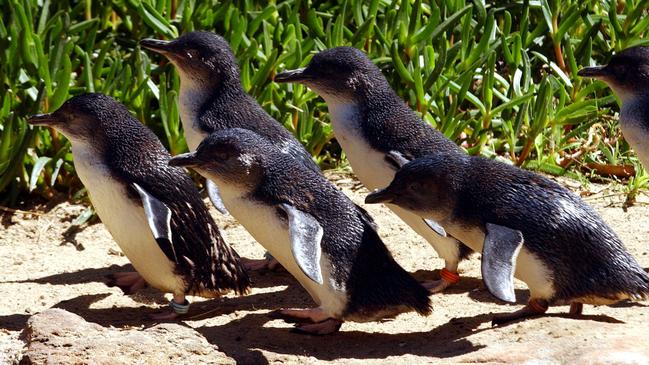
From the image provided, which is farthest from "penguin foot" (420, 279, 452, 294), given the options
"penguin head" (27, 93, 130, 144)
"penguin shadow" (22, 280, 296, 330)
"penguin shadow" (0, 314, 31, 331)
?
"penguin shadow" (0, 314, 31, 331)

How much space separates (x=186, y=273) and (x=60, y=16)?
2.61 meters

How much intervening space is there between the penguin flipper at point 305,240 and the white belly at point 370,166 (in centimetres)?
79

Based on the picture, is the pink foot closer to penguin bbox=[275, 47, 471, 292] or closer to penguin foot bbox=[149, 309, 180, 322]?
penguin bbox=[275, 47, 471, 292]

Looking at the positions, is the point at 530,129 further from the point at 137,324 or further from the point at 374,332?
the point at 137,324

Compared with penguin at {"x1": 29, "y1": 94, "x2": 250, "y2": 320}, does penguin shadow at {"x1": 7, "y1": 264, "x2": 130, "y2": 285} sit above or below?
below

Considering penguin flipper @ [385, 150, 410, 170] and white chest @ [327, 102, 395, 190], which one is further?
white chest @ [327, 102, 395, 190]

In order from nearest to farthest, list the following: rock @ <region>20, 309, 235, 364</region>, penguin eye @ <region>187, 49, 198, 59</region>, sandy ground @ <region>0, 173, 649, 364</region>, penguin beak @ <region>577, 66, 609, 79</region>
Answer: rock @ <region>20, 309, 235, 364</region> → sandy ground @ <region>0, 173, 649, 364</region> → penguin eye @ <region>187, 49, 198, 59</region> → penguin beak @ <region>577, 66, 609, 79</region>

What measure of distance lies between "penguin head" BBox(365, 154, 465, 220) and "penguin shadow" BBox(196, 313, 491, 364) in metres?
0.45

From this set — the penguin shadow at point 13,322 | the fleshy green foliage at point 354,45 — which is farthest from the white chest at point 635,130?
the penguin shadow at point 13,322

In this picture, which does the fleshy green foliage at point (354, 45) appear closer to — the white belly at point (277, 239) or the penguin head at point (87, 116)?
the penguin head at point (87, 116)

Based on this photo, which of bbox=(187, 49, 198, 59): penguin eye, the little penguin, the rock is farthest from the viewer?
bbox=(187, 49, 198, 59): penguin eye

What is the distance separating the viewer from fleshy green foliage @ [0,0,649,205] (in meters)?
6.42

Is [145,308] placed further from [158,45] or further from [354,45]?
[354,45]

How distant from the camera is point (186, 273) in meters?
5.02
